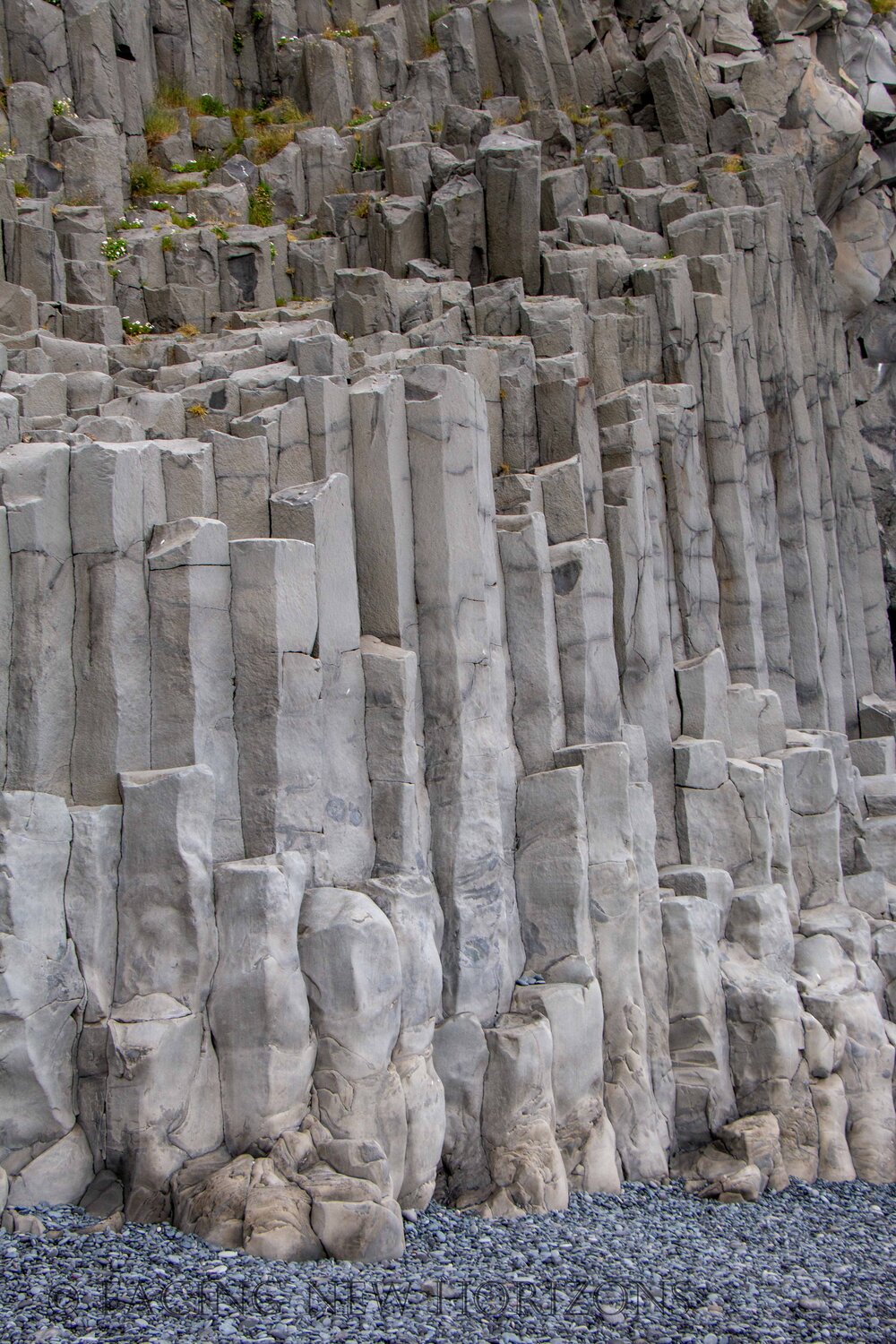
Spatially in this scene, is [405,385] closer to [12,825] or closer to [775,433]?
[12,825]

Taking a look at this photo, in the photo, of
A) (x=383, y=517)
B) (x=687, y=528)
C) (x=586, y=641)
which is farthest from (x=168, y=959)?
(x=687, y=528)

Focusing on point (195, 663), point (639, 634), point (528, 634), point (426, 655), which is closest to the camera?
point (195, 663)

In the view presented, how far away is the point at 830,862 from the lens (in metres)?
18.1

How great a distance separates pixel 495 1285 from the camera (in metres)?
10.4

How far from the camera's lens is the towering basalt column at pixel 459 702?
1283 centimetres

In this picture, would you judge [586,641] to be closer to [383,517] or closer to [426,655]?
[426,655]

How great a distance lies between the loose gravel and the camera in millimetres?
9148

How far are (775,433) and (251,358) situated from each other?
8.97m

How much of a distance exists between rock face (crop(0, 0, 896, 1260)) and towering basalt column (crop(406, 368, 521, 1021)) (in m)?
0.05

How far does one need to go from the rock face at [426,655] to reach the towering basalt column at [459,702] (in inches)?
1.9

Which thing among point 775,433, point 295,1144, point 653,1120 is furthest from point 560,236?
point 295,1144

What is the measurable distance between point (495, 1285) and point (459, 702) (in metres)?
4.87

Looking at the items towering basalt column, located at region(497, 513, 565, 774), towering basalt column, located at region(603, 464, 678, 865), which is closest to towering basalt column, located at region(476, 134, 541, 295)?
towering basalt column, located at region(603, 464, 678, 865)

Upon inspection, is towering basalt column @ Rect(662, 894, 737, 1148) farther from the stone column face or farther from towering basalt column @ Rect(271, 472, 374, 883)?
the stone column face
